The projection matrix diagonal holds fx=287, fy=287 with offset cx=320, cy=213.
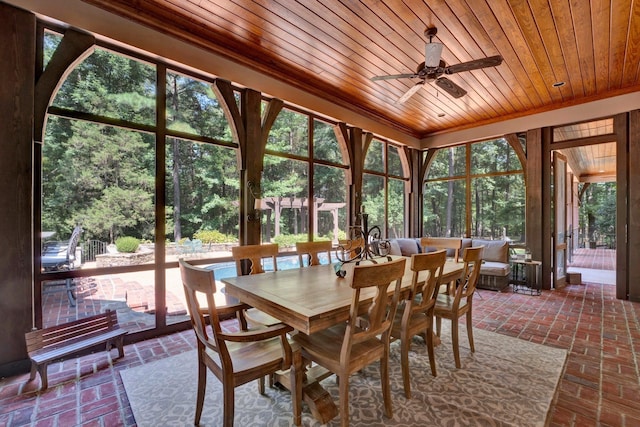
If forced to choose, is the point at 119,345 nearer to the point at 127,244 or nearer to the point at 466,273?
the point at 127,244

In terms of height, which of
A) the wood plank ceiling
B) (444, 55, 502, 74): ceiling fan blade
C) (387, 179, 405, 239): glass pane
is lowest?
(387, 179, 405, 239): glass pane

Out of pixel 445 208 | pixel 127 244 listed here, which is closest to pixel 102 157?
pixel 127 244

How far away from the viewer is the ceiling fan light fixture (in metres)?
2.93

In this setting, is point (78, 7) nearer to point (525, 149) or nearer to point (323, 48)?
point (323, 48)

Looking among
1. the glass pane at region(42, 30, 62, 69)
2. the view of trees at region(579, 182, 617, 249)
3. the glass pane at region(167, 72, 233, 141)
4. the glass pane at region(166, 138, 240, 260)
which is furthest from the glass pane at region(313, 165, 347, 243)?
the view of trees at region(579, 182, 617, 249)

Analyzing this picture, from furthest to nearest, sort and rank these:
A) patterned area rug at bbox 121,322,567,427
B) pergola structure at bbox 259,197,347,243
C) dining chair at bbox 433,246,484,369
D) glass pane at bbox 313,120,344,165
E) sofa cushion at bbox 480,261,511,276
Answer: glass pane at bbox 313,120,344,165
sofa cushion at bbox 480,261,511,276
pergola structure at bbox 259,197,347,243
dining chair at bbox 433,246,484,369
patterned area rug at bbox 121,322,567,427

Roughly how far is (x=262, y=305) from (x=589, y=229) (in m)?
16.4

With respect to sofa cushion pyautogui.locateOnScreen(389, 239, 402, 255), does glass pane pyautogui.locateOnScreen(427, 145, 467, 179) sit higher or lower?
higher

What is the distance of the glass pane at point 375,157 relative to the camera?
6281 millimetres

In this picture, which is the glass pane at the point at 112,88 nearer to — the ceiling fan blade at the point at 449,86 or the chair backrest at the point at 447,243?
the ceiling fan blade at the point at 449,86

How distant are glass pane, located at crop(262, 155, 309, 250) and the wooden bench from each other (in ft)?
7.52

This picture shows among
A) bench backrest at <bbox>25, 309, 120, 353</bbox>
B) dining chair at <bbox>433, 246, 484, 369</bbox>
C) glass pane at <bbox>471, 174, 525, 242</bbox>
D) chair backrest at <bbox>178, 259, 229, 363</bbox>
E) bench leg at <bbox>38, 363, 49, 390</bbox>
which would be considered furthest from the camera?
glass pane at <bbox>471, 174, 525, 242</bbox>

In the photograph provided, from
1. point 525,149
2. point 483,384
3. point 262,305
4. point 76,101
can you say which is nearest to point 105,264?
point 76,101

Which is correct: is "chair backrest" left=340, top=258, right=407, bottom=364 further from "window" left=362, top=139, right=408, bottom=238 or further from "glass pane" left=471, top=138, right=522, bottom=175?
"glass pane" left=471, top=138, right=522, bottom=175
